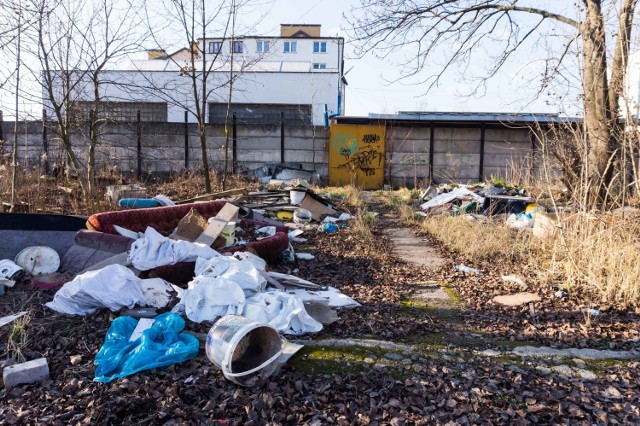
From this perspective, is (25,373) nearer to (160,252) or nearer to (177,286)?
(177,286)

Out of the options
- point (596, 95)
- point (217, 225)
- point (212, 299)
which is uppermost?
point (596, 95)

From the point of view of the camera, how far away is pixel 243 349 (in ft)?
10.6

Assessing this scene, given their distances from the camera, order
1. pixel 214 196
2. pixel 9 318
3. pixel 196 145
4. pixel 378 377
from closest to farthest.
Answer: pixel 378 377 < pixel 9 318 < pixel 214 196 < pixel 196 145

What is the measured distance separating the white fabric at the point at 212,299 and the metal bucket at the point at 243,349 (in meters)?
0.72

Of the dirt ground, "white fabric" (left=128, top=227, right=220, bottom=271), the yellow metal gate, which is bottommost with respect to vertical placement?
the dirt ground

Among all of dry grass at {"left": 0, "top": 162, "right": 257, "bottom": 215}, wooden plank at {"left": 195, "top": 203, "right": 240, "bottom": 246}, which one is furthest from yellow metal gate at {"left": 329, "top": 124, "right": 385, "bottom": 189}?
wooden plank at {"left": 195, "top": 203, "right": 240, "bottom": 246}

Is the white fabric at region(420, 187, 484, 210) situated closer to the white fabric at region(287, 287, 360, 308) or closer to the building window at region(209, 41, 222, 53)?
the building window at region(209, 41, 222, 53)

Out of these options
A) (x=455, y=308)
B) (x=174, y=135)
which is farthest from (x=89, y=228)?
(x=174, y=135)

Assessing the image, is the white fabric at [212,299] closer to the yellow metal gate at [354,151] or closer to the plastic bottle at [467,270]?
the plastic bottle at [467,270]

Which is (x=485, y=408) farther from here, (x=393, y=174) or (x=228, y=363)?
(x=393, y=174)

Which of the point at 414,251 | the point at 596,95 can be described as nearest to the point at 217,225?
the point at 414,251

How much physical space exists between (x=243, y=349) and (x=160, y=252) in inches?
86.5

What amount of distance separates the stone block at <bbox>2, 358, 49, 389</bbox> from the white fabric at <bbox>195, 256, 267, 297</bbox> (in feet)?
5.22

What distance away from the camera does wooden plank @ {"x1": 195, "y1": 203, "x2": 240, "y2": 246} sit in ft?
19.1
